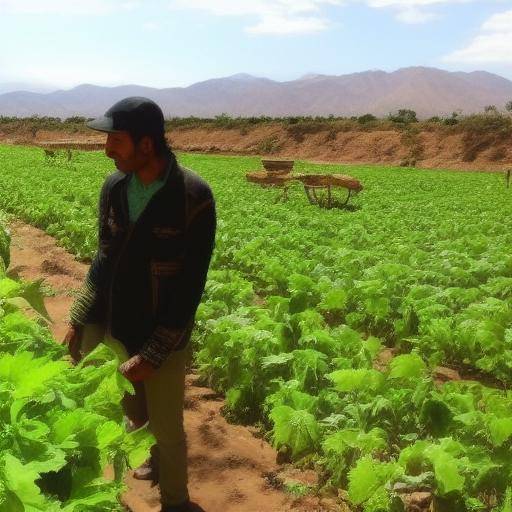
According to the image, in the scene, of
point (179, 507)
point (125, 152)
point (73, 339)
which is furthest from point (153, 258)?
point (179, 507)

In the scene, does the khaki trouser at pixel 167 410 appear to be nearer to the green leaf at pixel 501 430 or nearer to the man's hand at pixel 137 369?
the man's hand at pixel 137 369

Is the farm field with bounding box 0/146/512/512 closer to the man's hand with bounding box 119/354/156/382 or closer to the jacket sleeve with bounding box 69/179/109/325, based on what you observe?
the man's hand with bounding box 119/354/156/382

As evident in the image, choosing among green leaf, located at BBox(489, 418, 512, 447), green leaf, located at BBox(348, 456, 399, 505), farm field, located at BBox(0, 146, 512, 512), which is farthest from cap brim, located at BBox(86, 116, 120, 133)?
green leaf, located at BBox(489, 418, 512, 447)

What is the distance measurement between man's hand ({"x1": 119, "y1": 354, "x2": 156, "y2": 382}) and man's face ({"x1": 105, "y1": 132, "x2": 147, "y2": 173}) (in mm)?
905

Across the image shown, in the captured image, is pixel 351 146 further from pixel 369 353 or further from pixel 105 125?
pixel 105 125

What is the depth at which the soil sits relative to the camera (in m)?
45.5

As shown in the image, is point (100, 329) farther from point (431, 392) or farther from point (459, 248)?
point (459, 248)

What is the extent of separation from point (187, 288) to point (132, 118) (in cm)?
82

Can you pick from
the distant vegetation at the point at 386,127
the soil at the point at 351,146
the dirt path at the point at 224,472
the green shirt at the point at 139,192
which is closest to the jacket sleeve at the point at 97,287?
the green shirt at the point at 139,192

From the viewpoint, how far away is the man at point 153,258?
2.81 meters

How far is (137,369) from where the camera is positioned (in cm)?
295

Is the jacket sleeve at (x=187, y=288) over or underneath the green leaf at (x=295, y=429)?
over

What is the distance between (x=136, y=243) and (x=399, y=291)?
18.0 ft

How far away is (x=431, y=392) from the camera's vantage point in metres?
4.38
